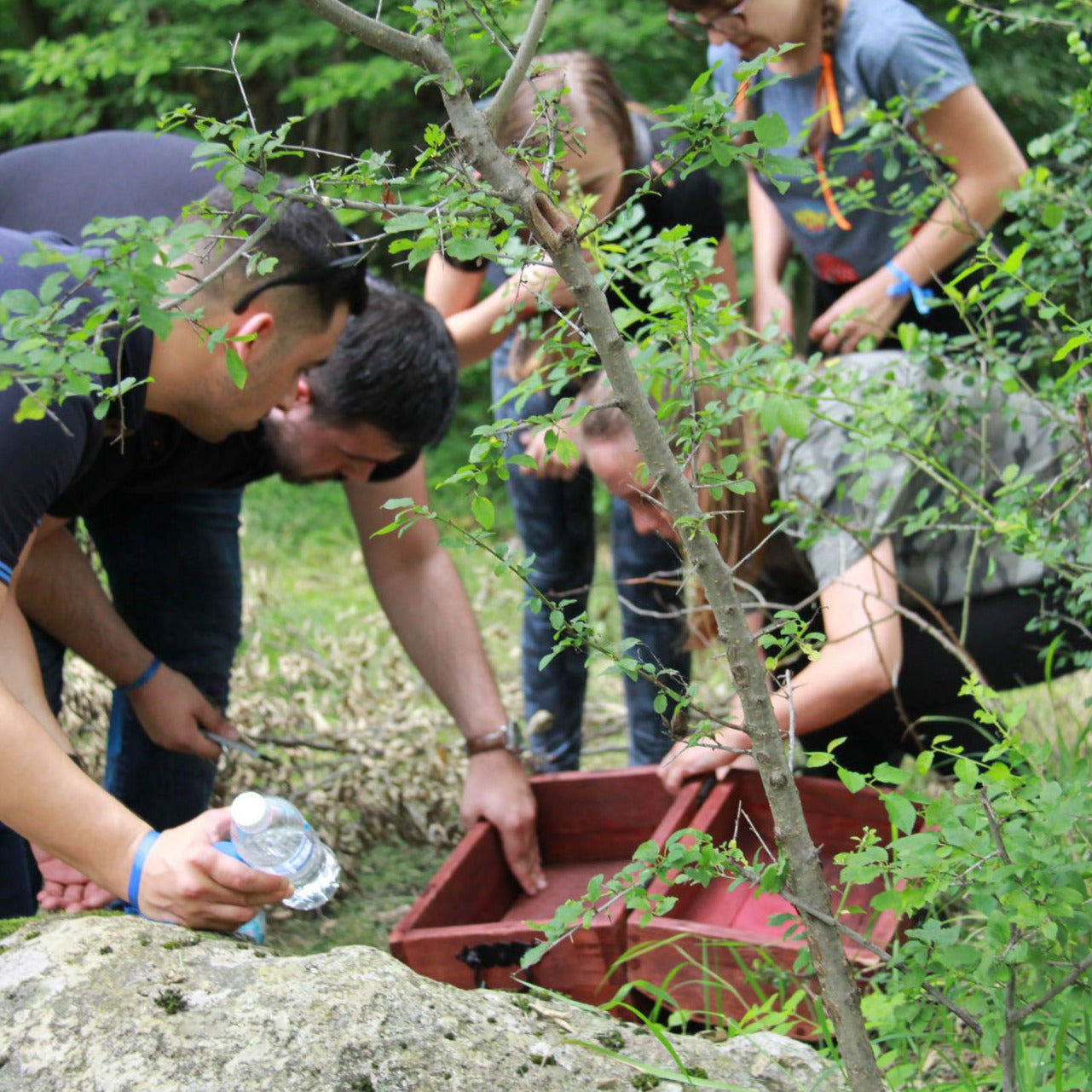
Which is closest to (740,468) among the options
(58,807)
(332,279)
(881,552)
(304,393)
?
(881,552)

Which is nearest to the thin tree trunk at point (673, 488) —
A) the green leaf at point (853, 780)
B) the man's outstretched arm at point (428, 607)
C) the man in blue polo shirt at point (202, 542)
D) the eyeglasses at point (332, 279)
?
the green leaf at point (853, 780)

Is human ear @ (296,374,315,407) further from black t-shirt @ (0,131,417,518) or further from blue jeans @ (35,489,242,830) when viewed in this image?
blue jeans @ (35,489,242,830)

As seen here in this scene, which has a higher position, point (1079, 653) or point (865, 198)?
point (865, 198)

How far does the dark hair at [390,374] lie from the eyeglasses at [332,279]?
0.18m

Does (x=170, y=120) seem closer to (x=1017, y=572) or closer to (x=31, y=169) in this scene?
(x=31, y=169)

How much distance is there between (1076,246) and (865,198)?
0.37m

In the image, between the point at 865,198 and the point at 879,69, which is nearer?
the point at 865,198

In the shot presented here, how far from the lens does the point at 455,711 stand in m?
2.82

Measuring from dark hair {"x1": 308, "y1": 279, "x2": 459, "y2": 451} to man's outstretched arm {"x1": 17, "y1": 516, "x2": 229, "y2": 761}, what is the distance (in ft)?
1.95

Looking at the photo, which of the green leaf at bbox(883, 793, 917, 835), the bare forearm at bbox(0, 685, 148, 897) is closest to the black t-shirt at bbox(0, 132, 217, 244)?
the bare forearm at bbox(0, 685, 148, 897)

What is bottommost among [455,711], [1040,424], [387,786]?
[387,786]

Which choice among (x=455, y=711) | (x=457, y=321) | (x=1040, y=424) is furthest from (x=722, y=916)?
(x=457, y=321)

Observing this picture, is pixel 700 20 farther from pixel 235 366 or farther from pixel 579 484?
pixel 235 366

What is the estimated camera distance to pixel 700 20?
8.71 ft
